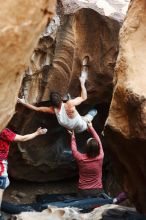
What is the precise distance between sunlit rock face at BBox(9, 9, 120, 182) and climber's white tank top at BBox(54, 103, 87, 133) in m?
0.64

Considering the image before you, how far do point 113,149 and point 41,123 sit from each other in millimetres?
4018

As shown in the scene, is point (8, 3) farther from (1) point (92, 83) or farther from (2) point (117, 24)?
(1) point (92, 83)

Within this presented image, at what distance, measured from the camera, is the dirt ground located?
918cm

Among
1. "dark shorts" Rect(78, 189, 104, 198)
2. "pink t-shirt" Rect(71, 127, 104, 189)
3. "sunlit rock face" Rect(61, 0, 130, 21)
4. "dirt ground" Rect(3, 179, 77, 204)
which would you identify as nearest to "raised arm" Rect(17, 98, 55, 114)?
"pink t-shirt" Rect(71, 127, 104, 189)

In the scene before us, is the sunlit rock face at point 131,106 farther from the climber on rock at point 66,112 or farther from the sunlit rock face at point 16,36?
the climber on rock at point 66,112

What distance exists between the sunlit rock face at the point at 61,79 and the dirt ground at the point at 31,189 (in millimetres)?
161

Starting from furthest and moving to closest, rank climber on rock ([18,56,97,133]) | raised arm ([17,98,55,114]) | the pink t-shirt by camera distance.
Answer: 1. raised arm ([17,98,55,114])
2. climber on rock ([18,56,97,133])
3. the pink t-shirt

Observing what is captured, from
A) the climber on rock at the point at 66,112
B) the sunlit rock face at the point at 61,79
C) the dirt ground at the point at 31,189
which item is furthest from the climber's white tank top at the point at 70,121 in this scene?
the dirt ground at the point at 31,189

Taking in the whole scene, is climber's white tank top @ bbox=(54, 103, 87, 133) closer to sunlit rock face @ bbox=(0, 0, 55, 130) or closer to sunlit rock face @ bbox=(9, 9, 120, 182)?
sunlit rock face @ bbox=(9, 9, 120, 182)

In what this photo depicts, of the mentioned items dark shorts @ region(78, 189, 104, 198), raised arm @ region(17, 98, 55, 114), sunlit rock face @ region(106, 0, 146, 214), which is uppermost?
raised arm @ region(17, 98, 55, 114)

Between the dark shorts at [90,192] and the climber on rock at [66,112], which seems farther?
the climber on rock at [66,112]

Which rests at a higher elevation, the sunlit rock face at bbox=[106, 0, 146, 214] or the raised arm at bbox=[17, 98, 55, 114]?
the raised arm at bbox=[17, 98, 55, 114]

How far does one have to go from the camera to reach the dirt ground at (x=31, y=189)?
30.1 feet

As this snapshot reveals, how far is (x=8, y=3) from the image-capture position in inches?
120
